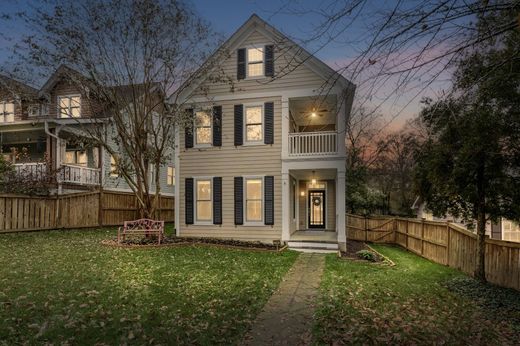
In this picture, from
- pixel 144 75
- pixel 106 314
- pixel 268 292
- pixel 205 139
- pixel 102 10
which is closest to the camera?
pixel 106 314

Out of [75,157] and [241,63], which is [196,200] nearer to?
→ [241,63]

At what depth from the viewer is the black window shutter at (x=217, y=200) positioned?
1430 cm

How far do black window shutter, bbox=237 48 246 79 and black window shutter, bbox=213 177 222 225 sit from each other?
449 cm

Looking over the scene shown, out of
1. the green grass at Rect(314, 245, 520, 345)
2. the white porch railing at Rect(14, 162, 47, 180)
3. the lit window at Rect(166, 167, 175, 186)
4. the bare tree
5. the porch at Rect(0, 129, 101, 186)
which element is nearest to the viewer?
the green grass at Rect(314, 245, 520, 345)

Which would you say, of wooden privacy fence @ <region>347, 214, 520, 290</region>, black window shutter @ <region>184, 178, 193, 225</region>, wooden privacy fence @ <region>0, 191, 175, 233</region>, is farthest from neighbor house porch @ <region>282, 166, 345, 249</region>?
wooden privacy fence @ <region>0, 191, 175, 233</region>

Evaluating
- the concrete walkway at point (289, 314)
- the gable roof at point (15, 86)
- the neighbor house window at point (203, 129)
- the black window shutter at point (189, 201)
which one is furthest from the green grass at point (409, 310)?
the gable roof at point (15, 86)

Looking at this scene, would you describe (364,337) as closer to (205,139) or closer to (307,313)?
(307,313)

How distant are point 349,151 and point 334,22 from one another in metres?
28.1

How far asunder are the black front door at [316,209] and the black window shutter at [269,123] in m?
4.94

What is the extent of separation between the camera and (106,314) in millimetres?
5395

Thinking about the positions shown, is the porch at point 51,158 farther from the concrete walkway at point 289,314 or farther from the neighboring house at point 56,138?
the concrete walkway at point 289,314

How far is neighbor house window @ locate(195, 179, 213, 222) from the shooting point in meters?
14.6

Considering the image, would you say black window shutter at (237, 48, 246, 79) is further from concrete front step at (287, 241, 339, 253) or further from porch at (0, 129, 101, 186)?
porch at (0, 129, 101, 186)

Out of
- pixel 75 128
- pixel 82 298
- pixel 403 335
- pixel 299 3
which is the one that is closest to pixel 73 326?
pixel 82 298
